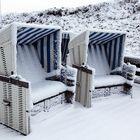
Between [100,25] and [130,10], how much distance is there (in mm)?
2455

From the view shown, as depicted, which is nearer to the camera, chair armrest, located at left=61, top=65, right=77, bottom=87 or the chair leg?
chair armrest, located at left=61, top=65, right=77, bottom=87

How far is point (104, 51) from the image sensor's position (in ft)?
21.5

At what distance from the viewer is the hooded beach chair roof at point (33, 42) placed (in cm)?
411

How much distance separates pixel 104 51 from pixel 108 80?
41.1 inches

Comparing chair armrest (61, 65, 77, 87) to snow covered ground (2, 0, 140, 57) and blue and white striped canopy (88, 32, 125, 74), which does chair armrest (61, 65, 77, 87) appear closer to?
blue and white striped canopy (88, 32, 125, 74)

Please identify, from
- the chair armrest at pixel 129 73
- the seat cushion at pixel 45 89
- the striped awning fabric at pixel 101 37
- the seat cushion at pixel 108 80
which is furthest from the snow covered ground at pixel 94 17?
the seat cushion at pixel 45 89

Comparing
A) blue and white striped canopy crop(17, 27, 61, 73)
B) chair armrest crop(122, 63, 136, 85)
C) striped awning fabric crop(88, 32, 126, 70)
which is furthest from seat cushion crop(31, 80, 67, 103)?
chair armrest crop(122, 63, 136, 85)

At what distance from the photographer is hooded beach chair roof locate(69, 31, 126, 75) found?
18.8ft

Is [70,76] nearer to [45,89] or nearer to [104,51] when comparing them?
[45,89]

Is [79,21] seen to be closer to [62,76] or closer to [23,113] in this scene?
[62,76]

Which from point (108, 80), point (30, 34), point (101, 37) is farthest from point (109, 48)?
point (30, 34)

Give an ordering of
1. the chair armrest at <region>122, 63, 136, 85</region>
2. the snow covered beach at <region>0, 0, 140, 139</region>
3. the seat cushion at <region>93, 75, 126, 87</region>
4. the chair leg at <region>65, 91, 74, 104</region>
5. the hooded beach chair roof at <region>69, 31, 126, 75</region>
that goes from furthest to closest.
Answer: the chair armrest at <region>122, 63, 136, 85</region>, the hooded beach chair roof at <region>69, 31, 126, 75</region>, the seat cushion at <region>93, 75, 126, 87</region>, the chair leg at <region>65, 91, 74, 104</region>, the snow covered beach at <region>0, 0, 140, 139</region>

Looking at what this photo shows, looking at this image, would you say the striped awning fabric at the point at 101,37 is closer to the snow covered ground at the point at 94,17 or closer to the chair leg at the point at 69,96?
the chair leg at the point at 69,96

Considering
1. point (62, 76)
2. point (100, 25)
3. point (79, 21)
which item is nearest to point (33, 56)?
point (62, 76)
